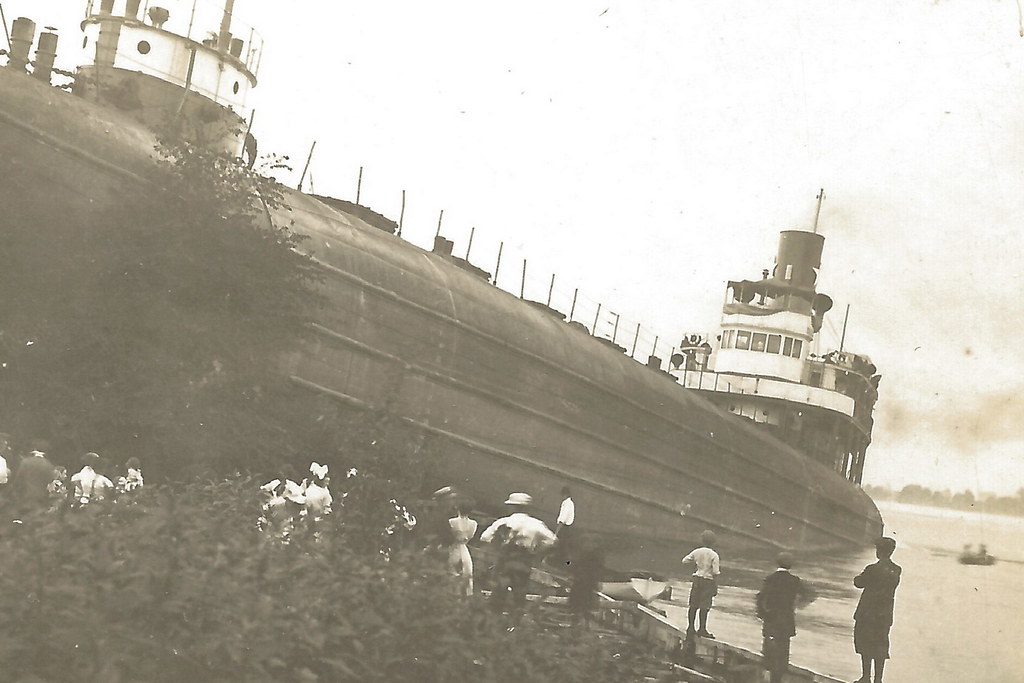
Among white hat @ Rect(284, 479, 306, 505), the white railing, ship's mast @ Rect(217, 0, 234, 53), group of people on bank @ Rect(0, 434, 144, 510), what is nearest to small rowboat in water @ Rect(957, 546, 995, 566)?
white hat @ Rect(284, 479, 306, 505)

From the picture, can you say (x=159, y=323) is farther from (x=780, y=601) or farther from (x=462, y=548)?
(x=780, y=601)

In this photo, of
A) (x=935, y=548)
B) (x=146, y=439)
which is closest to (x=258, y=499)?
(x=146, y=439)

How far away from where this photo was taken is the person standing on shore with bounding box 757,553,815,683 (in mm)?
6781

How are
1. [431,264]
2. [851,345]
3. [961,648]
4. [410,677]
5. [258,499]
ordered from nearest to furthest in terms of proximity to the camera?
[410,677]
[258,499]
[961,648]
[851,345]
[431,264]

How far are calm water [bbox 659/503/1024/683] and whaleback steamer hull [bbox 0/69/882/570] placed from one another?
48.0 inches

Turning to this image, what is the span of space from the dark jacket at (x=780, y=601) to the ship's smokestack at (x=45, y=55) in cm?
721

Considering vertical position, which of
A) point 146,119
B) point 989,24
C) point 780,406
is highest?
point 989,24

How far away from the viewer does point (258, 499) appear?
6.22 meters

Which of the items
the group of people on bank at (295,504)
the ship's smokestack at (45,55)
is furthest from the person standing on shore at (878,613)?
the ship's smokestack at (45,55)

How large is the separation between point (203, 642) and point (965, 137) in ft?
20.5

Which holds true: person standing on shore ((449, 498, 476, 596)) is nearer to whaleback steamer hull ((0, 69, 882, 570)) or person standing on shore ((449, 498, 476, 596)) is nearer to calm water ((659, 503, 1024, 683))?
whaleback steamer hull ((0, 69, 882, 570))

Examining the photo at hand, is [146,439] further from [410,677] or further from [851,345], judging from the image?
[851,345]

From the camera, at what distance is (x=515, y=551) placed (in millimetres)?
7152

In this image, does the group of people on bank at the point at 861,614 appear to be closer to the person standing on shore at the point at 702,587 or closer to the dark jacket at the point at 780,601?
the dark jacket at the point at 780,601
